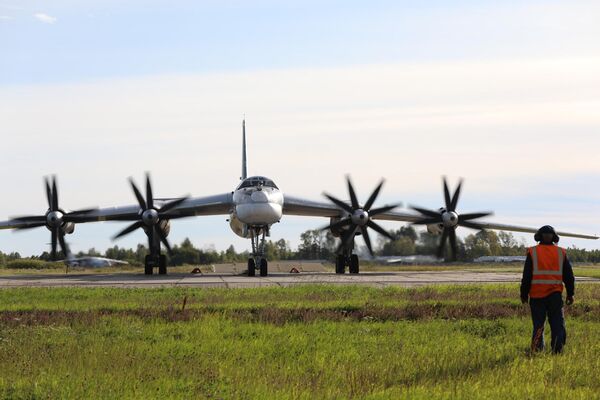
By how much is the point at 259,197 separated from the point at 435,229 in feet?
36.1

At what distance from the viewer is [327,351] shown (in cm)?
1139

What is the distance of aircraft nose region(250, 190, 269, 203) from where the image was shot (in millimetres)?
37688

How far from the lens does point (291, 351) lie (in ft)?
37.4

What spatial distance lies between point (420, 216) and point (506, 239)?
43.7 metres

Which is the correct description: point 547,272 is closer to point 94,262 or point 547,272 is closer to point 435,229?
point 435,229

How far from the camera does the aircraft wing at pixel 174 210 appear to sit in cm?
4272

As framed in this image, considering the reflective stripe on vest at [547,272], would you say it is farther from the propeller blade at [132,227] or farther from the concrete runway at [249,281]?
the propeller blade at [132,227]

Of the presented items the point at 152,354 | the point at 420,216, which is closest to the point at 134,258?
the point at 420,216

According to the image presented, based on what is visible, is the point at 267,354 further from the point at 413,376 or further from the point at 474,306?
the point at 474,306

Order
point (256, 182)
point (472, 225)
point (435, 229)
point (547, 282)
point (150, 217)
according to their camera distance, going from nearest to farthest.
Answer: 1. point (547, 282)
2. point (256, 182)
3. point (150, 217)
4. point (472, 225)
5. point (435, 229)

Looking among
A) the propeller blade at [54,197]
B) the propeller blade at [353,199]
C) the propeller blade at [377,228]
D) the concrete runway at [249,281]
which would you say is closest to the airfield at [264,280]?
the concrete runway at [249,281]

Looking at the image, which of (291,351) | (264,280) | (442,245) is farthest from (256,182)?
(291,351)

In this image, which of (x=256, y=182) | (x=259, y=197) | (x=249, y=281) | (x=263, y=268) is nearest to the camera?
(x=249, y=281)

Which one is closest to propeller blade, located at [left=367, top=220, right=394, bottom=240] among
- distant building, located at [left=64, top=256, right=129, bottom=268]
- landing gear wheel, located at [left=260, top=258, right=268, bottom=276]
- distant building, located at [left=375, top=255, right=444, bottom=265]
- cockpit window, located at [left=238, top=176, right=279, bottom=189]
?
cockpit window, located at [left=238, top=176, right=279, bottom=189]
